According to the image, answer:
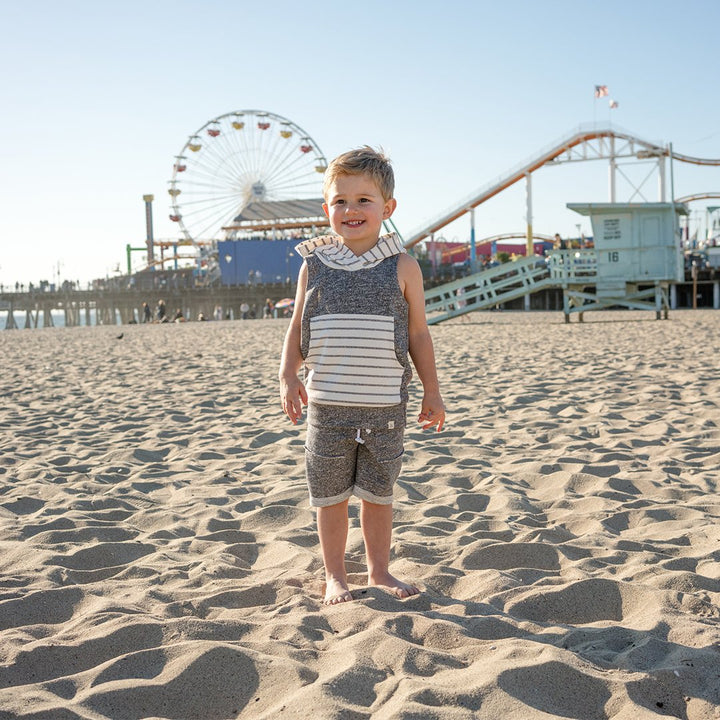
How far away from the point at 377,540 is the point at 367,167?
1.08m

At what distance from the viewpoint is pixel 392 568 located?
9.05 ft

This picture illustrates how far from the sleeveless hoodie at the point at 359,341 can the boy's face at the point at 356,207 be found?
6 centimetres

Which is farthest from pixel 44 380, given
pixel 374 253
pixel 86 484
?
pixel 374 253

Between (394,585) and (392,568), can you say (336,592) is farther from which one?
(392,568)

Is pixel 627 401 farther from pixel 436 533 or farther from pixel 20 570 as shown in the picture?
pixel 20 570

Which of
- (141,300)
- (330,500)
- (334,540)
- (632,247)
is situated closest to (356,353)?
(330,500)

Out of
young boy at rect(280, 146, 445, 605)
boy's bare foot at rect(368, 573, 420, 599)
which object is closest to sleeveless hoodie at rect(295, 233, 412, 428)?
young boy at rect(280, 146, 445, 605)

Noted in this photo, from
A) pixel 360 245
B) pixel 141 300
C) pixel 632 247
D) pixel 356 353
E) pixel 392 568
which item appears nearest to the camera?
pixel 356 353

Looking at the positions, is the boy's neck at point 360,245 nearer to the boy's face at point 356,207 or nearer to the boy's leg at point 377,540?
the boy's face at point 356,207

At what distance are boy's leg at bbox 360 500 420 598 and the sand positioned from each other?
0.29 feet

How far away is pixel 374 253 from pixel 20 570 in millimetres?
1503

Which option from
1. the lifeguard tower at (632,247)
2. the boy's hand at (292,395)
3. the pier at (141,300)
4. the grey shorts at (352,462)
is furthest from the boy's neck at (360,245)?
the pier at (141,300)

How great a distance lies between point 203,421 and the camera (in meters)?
5.92

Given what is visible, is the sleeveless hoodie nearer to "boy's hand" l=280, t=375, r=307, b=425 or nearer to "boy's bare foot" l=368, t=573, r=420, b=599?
"boy's hand" l=280, t=375, r=307, b=425
